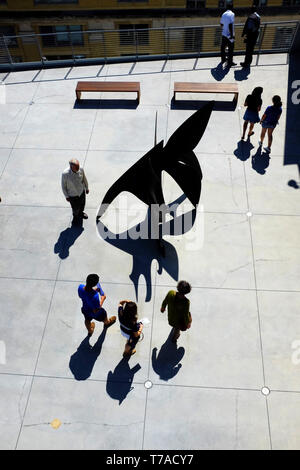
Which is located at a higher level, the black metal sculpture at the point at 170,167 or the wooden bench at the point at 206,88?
the black metal sculpture at the point at 170,167

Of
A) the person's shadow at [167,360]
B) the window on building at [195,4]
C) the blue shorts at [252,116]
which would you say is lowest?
the window on building at [195,4]

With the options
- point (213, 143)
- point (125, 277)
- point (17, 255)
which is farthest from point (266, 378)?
point (213, 143)

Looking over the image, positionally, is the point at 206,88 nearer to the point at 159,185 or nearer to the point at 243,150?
the point at 243,150

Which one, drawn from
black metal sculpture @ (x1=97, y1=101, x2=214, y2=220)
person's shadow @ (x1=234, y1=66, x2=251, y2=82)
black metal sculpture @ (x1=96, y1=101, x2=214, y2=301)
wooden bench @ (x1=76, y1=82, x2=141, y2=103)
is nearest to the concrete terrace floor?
black metal sculpture @ (x1=96, y1=101, x2=214, y2=301)

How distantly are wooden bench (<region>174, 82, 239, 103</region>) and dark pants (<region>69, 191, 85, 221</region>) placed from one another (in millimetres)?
4541

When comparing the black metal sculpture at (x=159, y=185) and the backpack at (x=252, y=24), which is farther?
the backpack at (x=252, y=24)

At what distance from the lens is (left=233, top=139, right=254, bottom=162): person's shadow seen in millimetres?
8523

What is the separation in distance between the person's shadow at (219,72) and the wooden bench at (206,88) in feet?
3.84

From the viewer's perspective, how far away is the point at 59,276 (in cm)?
664

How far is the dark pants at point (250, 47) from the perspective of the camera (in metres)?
10.1

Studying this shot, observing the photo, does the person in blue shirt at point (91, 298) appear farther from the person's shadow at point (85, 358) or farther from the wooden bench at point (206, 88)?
the wooden bench at point (206, 88)

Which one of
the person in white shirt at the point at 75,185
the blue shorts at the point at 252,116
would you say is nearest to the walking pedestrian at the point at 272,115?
the blue shorts at the point at 252,116

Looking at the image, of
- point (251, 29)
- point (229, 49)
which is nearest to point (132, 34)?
point (229, 49)
